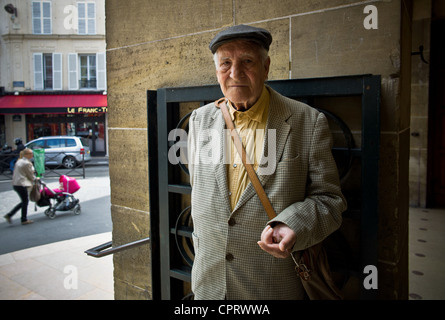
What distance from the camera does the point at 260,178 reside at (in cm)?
164

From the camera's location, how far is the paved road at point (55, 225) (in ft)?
21.6

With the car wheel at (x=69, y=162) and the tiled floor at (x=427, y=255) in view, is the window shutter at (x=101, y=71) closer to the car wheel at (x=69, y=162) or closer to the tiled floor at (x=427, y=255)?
the car wheel at (x=69, y=162)

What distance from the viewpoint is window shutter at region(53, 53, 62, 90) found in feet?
69.2

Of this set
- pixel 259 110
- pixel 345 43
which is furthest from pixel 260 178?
pixel 345 43

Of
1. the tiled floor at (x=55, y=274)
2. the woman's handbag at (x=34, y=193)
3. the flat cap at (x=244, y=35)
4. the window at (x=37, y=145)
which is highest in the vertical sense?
the flat cap at (x=244, y=35)

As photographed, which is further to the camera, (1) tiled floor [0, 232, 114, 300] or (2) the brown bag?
(1) tiled floor [0, 232, 114, 300]

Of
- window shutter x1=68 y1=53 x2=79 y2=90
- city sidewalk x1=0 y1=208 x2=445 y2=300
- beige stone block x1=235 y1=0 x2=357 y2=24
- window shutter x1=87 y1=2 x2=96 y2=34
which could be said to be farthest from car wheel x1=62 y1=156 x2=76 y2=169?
beige stone block x1=235 y1=0 x2=357 y2=24

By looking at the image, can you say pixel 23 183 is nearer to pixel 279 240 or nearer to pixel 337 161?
pixel 337 161

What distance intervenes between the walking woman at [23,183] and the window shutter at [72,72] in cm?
1482

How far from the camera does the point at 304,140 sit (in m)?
1.65

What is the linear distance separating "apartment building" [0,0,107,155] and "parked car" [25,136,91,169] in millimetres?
4821

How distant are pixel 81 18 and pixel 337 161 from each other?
897 inches

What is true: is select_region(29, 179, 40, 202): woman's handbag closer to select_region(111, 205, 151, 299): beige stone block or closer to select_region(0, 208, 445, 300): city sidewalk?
select_region(0, 208, 445, 300): city sidewalk

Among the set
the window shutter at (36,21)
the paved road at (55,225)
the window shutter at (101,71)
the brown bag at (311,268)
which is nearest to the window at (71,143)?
the window shutter at (101,71)
